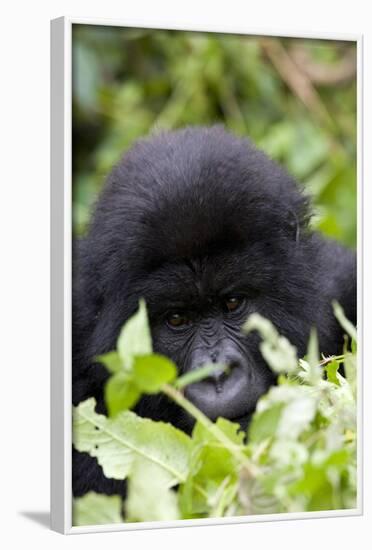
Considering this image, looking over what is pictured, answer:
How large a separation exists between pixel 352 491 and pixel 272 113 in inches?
142

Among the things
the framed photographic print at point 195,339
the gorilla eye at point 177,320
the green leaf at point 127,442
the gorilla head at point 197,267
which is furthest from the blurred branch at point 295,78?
the green leaf at point 127,442

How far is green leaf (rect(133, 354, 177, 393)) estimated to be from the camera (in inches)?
99.7

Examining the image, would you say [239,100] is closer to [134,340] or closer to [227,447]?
[227,447]

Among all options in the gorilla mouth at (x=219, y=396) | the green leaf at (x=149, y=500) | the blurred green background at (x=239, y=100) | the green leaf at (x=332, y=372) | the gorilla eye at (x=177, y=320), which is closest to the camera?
the green leaf at (x=149, y=500)

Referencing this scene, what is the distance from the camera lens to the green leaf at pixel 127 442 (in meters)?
3.07

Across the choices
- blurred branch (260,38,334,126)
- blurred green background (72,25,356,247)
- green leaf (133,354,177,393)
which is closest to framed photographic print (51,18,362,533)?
green leaf (133,354,177,393)

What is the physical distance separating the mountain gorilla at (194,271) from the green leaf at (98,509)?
27 centimetres

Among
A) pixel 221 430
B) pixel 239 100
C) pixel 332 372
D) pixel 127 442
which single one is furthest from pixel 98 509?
pixel 239 100

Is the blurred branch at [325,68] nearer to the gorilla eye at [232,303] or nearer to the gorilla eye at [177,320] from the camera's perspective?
the gorilla eye at [232,303]

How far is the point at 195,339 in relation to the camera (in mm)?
3562

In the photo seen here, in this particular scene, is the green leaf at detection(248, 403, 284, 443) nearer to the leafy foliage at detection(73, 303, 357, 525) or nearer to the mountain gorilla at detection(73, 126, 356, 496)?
the leafy foliage at detection(73, 303, 357, 525)

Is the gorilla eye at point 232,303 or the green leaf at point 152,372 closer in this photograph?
the green leaf at point 152,372

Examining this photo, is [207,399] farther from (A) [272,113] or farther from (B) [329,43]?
(A) [272,113]

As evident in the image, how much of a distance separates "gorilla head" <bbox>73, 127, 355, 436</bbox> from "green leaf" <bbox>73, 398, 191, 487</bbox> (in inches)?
11.5
